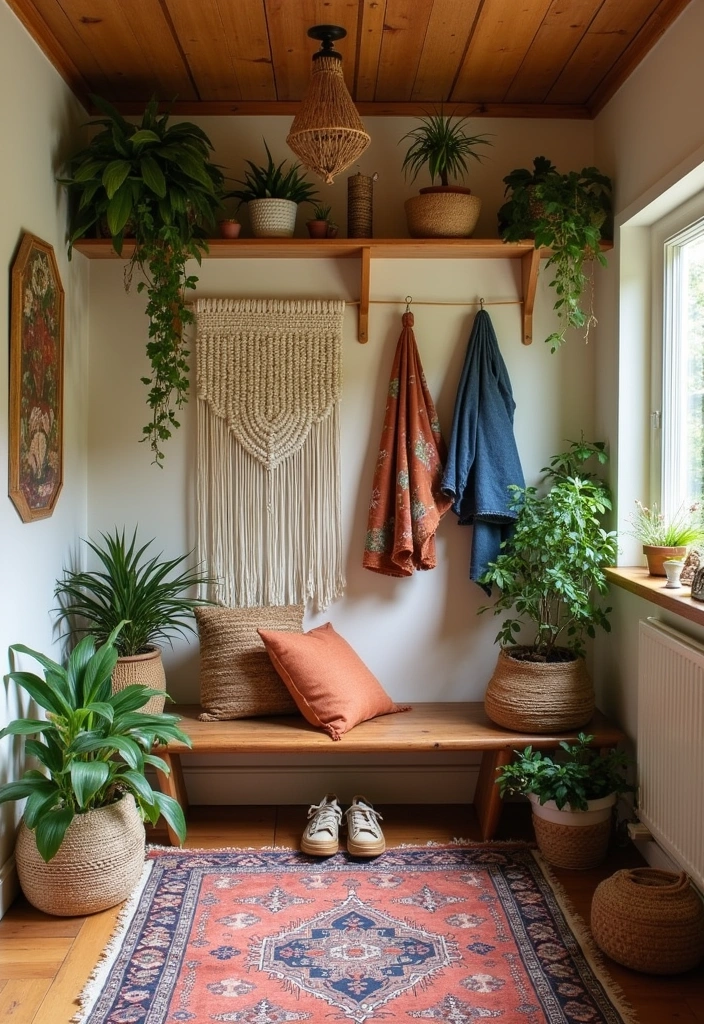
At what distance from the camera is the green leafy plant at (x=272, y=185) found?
3229mm

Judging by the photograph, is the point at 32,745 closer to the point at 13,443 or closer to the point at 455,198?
the point at 13,443

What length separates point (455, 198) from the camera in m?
3.16

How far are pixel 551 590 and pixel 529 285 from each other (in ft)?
3.52

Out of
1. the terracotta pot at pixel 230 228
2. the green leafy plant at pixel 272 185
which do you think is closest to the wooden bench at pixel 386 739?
the terracotta pot at pixel 230 228

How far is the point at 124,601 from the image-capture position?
310 centimetres

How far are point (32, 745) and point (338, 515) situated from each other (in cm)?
133

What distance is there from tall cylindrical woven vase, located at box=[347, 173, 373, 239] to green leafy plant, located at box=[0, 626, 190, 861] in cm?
161

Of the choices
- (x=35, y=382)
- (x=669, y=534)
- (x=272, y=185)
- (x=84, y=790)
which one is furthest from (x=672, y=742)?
(x=272, y=185)

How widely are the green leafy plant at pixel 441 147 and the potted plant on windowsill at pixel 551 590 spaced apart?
1.07m

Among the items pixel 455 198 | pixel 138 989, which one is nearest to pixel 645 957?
pixel 138 989

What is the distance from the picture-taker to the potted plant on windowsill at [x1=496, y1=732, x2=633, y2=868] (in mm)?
2844

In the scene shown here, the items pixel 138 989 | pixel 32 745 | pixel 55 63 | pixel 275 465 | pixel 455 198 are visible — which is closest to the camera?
pixel 138 989

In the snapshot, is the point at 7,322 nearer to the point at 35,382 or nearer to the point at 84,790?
the point at 35,382

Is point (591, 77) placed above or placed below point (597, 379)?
above
